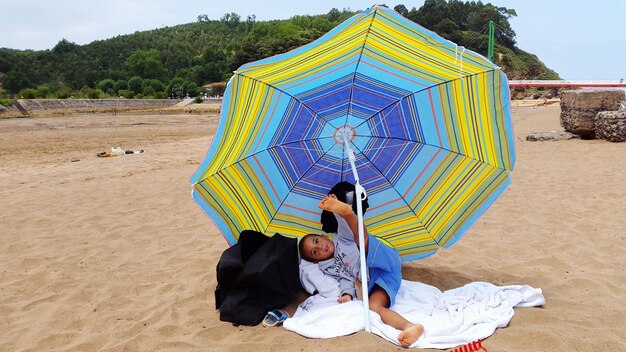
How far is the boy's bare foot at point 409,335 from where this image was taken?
8.54 ft

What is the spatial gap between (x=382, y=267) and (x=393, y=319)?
1.27ft

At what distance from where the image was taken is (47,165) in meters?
11.0

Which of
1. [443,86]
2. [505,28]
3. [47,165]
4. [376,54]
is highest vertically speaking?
[505,28]

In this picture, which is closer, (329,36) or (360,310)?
(329,36)

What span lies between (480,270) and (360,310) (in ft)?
5.16

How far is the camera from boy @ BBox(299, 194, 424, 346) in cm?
292

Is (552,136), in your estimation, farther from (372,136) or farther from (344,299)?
(344,299)

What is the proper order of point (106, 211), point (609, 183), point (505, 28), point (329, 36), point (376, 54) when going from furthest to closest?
point (505, 28)
point (609, 183)
point (106, 211)
point (376, 54)
point (329, 36)

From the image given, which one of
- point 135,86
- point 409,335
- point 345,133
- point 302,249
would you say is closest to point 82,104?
point 135,86

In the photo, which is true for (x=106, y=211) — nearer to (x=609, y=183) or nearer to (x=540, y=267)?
(x=540, y=267)

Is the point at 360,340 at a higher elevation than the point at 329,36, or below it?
below

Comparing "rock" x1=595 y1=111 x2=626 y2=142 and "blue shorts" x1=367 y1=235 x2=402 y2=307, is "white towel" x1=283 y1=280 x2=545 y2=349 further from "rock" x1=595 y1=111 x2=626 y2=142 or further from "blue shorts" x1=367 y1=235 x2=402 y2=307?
"rock" x1=595 y1=111 x2=626 y2=142

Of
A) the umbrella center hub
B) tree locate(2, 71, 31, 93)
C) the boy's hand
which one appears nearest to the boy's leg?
the boy's hand

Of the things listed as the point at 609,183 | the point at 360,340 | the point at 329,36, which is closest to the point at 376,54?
the point at 329,36
